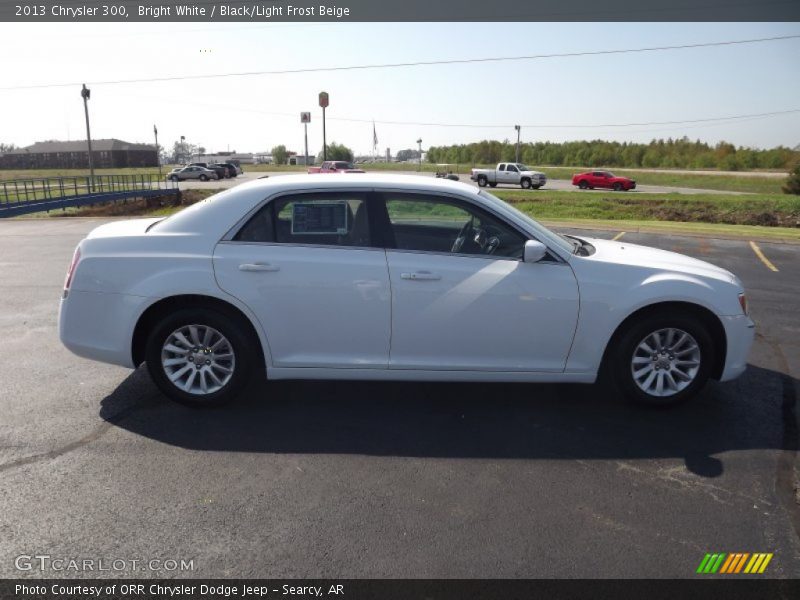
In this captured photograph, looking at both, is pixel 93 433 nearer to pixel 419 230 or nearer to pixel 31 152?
pixel 419 230

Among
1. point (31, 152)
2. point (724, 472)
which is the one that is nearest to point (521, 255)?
point (724, 472)

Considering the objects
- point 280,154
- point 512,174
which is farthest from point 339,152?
point 512,174

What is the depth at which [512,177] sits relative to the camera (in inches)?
1681

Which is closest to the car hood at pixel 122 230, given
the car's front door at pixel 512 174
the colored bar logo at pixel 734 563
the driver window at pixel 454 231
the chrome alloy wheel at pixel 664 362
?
A: the driver window at pixel 454 231

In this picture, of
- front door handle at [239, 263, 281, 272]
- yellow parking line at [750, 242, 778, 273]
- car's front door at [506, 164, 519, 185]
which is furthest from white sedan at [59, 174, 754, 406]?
car's front door at [506, 164, 519, 185]

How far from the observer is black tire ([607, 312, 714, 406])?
445 centimetres

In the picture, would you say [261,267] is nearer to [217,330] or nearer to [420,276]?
[217,330]

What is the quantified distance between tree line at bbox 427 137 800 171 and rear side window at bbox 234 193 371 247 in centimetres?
7342

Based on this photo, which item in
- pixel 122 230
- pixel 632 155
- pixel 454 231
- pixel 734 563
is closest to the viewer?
pixel 734 563

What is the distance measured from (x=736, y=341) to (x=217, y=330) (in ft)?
12.6

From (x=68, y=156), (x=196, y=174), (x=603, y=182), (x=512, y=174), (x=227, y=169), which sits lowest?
(x=603, y=182)

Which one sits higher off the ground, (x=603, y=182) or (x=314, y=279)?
(x=603, y=182)

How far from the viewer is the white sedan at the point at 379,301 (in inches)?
170

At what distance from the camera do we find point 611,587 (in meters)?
2.69
